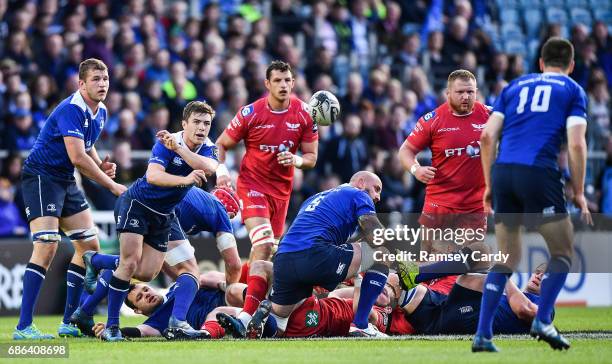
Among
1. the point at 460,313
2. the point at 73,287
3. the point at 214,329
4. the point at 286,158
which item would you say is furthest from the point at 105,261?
the point at 460,313

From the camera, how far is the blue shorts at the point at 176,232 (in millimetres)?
11969

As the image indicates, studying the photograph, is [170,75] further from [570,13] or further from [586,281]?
[570,13]

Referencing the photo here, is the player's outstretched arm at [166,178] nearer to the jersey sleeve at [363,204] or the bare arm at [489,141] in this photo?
the jersey sleeve at [363,204]

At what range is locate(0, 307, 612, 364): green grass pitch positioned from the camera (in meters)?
8.77

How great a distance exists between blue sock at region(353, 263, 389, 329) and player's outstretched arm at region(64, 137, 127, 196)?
2.55 metres

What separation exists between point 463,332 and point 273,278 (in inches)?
79.8

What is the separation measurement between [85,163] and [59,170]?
48cm

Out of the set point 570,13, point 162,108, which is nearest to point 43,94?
point 162,108

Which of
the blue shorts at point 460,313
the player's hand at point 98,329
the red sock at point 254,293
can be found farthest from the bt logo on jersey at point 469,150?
the player's hand at point 98,329

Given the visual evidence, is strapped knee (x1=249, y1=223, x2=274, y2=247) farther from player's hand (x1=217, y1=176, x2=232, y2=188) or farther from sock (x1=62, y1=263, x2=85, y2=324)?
sock (x1=62, y1=263, x2=85, y2=324)

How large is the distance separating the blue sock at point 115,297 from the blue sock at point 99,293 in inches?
17.6

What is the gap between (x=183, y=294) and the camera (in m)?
11.2

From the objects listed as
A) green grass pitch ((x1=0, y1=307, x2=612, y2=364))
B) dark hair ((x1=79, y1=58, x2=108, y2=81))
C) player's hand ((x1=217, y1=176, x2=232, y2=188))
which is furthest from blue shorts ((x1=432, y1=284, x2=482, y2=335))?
dark hair ((x1=79, y1=58, x2=108, y2=81))

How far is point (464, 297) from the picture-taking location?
11711mm
